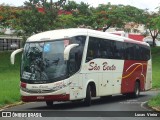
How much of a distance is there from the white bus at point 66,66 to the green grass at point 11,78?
2311mm

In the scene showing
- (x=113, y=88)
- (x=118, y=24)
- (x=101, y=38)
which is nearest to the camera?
(x=101, y=38)

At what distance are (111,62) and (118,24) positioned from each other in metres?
36.1

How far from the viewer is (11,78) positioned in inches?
1602

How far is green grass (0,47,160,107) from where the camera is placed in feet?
77.6

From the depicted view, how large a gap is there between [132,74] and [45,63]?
8.31 m

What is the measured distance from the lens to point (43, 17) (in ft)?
166

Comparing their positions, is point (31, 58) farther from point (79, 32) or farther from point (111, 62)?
point (111, 62)

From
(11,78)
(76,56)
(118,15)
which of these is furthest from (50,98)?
(118,15)

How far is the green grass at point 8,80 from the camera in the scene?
24.1 m

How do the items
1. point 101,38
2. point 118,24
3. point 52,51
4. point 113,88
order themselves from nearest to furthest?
point 52,51 < point 101,38 < point 113,88 < point 118,24

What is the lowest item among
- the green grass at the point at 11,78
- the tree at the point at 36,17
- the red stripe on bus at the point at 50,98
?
the green grass at the point at 11,78

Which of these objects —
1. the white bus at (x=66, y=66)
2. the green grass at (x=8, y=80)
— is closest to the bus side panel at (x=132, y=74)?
the white bus at (x=66, y=66)

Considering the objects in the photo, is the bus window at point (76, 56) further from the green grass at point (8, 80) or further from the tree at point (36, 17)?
the tree at point (36, 17)

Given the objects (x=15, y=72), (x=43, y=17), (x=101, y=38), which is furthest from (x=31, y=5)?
(x=101, y=38)
